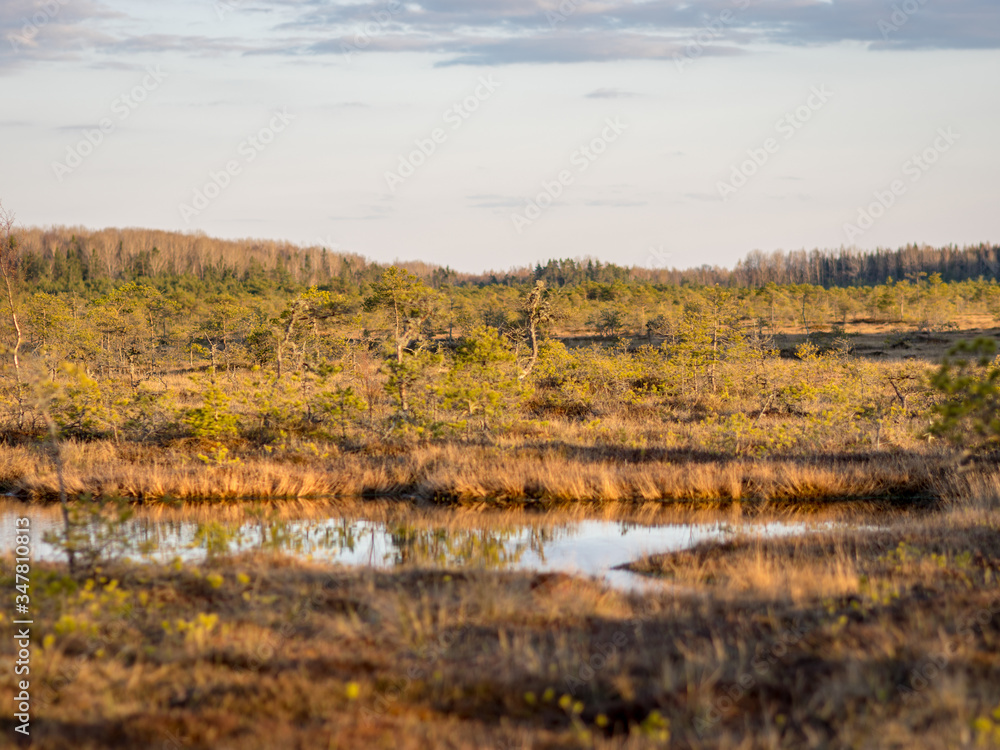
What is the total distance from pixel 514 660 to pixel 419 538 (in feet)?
22.2

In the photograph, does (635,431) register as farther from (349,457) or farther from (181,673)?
(181,673)

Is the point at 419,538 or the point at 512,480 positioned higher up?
the point at 512,480

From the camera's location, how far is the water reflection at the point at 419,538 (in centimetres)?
1075

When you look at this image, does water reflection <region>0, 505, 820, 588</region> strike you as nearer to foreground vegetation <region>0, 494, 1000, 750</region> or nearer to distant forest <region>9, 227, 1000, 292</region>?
foreground vegetation <region>0, 494, 1000, 750</region>

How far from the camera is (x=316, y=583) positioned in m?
8.55

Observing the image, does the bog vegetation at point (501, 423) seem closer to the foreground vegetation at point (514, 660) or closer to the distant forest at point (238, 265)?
the foreground vegetation at point (514, 660)

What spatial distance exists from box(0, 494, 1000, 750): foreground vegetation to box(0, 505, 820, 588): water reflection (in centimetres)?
178

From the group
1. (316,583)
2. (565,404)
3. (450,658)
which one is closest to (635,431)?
(565,404)

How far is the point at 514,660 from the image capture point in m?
5.97

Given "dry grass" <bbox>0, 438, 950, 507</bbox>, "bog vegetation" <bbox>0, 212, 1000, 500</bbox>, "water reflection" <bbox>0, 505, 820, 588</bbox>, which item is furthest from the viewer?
"bog vegetation" <bbox>0, 212, 1000, 500</bbox>

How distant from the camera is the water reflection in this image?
35.3ft

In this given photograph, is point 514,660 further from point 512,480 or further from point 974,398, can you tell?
point 512,480

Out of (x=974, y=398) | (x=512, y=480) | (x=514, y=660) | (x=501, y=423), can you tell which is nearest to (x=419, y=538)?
(x=512, y=480)

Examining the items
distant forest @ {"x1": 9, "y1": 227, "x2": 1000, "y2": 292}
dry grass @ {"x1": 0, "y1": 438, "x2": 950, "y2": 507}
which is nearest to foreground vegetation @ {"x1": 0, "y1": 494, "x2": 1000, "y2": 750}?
dry grass @ {"x1": 0, "y1": 438, "x2": 950, "y2": 507}
